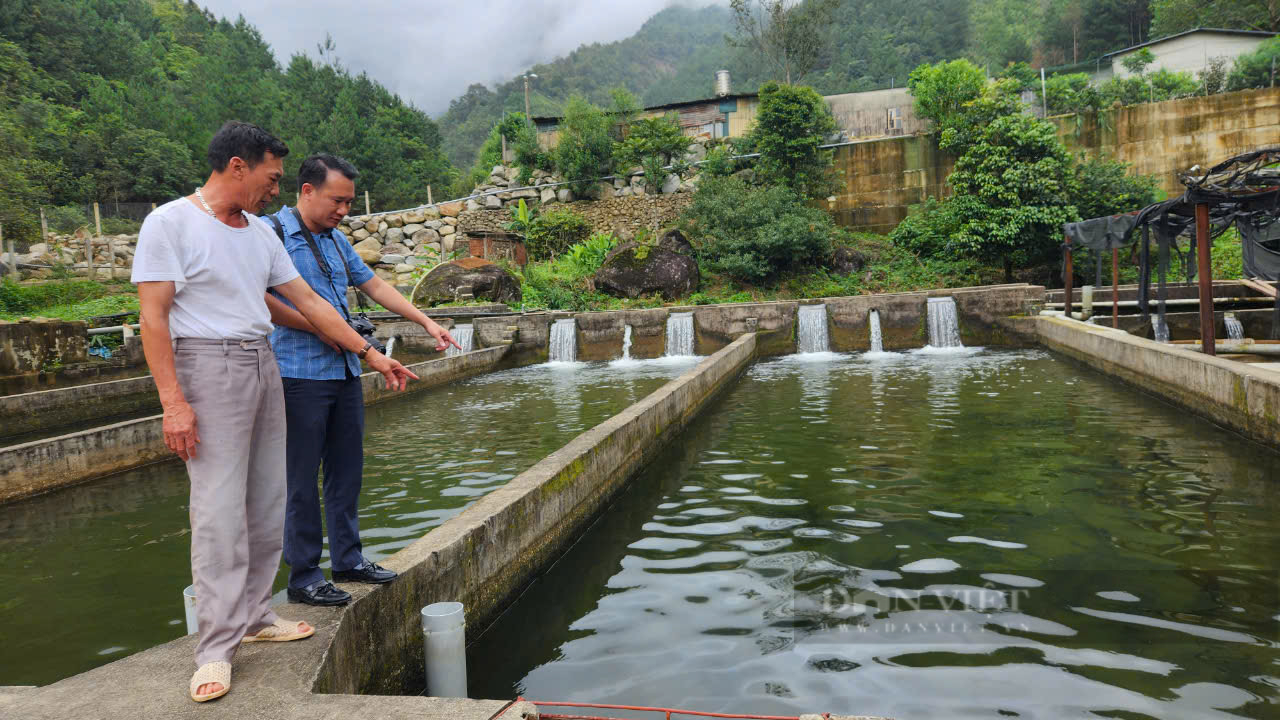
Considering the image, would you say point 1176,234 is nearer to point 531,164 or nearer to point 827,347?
point 827,347

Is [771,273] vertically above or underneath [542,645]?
above

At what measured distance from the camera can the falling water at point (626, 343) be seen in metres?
17.7

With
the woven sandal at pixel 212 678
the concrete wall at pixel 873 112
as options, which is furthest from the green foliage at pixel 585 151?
the woven sandal at pixel 212 678

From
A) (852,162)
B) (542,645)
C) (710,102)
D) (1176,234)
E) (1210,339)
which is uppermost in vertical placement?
(710,102)

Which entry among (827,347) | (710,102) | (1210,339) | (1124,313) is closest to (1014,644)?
(1210,339)

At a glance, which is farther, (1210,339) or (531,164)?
(531,164)

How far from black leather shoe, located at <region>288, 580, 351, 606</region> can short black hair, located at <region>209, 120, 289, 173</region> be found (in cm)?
168

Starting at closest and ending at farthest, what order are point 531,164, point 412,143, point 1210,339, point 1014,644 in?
point 1014,644, point 1210,339, point 531,164, point 412,143

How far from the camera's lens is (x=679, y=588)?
4273 mm

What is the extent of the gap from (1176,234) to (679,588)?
40.6 ft

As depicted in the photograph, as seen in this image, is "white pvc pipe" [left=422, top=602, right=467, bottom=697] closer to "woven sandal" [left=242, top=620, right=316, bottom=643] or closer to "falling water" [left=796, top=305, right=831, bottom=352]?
"woven sandal" [left=242, top=620, right=316, bottom=643]

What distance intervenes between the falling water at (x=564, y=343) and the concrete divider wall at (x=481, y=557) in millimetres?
10818

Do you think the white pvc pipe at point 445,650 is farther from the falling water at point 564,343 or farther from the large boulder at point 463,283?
the large boulder at point 463,283

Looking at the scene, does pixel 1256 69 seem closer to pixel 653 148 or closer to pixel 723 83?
pixel 723 83
